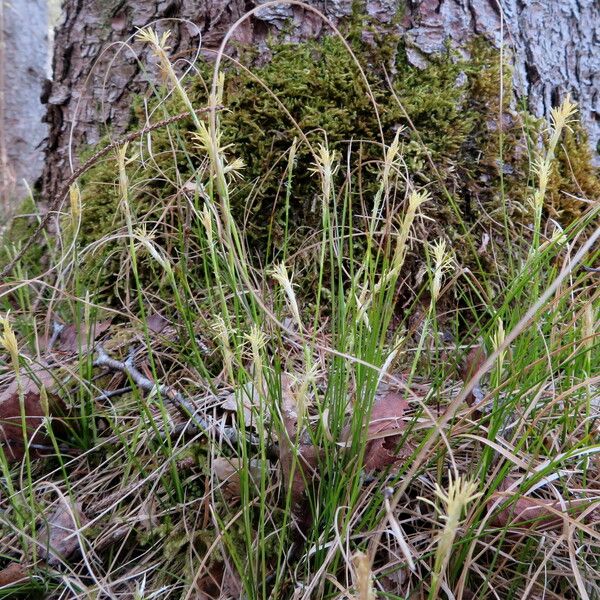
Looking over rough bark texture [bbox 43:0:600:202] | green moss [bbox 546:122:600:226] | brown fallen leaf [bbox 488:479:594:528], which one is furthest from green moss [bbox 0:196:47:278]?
green moss [bbox 546:122:600:226]

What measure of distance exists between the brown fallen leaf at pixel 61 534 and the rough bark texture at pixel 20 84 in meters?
4.62

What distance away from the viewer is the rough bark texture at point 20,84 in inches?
201

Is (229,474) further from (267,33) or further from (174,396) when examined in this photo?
(267,33)

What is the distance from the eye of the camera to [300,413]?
78cm

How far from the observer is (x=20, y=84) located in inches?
204

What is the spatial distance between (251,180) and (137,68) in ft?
1.98

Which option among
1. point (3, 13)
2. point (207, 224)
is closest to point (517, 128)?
point (207, 224)

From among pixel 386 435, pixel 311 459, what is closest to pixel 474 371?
pixel 386 435

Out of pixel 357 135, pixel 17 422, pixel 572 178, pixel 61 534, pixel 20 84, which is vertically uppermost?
pixel 20 84

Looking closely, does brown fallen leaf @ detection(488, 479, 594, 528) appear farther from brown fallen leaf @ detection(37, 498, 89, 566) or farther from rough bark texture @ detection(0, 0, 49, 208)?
rough bark texture @ detection(0, 0, 49, 208)

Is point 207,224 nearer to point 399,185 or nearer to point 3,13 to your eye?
point 399,185

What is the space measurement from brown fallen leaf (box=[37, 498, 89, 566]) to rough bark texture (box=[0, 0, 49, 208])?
4.62 m

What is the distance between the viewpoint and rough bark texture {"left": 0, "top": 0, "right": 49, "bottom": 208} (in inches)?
201

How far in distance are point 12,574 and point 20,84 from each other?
5310 millimetres
